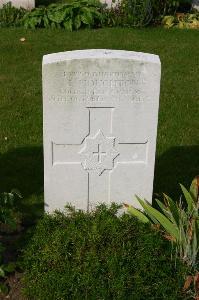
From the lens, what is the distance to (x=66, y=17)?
10.1 metres

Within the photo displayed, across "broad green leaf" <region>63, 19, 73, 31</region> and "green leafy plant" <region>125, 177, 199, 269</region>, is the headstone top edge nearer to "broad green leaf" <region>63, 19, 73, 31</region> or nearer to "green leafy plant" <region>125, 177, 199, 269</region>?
"green leafy plant" <region>125, 177, 199, 269</region>

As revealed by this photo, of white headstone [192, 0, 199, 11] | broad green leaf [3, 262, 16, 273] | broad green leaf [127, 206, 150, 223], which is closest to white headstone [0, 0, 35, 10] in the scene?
white headstone [192, 0, 199, 11]

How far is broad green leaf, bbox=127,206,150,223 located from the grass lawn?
98 centimetres

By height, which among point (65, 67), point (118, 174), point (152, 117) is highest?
point (65, 67)

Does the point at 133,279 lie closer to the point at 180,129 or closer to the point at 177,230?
the point at 177,230

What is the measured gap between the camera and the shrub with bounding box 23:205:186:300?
3758mm

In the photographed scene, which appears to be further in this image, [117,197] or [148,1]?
[148,1]

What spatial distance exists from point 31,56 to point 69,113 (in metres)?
4.94

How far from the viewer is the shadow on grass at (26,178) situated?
16.5 ft

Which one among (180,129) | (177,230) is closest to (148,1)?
(180,129)

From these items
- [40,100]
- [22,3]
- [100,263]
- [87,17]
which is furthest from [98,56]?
[22,3]

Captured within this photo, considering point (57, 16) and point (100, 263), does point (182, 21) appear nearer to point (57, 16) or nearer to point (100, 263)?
point (57, 16)

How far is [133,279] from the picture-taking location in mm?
3793

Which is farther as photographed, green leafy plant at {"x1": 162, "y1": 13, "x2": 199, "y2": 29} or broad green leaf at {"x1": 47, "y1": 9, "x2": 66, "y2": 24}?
green leafy plant at {"x1": 162, "y1": 13, "x2": 199, "y2": 29}
